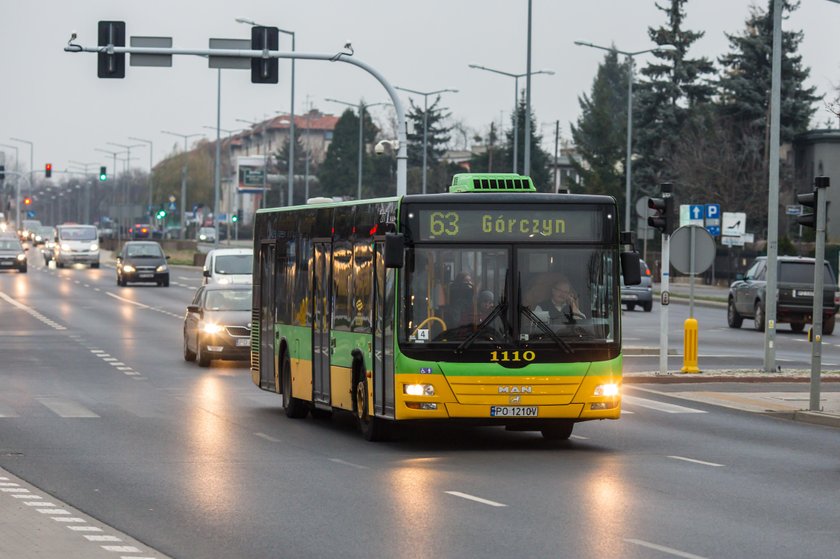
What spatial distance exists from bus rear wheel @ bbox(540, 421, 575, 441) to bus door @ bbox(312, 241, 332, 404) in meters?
2.45

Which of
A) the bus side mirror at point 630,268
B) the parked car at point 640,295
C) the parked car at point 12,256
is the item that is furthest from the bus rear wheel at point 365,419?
the parked car at point 12,256

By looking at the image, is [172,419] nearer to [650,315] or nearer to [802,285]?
[802,285]

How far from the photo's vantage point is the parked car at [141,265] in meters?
68.9

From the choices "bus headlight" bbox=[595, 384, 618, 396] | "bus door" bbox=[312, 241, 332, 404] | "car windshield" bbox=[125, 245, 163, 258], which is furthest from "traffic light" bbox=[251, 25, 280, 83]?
"car windshield" bbox=[125, 245, 163, 258]

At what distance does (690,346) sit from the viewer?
28.7m

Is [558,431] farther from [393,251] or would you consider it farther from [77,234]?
[77,234]

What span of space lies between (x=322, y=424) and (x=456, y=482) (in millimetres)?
6065

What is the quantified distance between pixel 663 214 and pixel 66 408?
10.7m

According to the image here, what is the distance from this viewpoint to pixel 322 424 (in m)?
20.5

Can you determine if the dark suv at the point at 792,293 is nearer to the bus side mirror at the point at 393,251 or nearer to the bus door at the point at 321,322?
the bus door at the point at 321,322

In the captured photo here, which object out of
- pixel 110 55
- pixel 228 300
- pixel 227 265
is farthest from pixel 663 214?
pixel 227 265

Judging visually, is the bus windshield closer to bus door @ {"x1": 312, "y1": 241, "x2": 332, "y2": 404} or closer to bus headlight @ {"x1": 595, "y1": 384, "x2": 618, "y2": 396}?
bus headlight @ {"x1": 595, "y1": 384, "x2": 618, "y2": 396}

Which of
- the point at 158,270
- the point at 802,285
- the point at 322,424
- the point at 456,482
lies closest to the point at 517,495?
the point at 456,482

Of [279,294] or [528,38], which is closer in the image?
[279,294]
